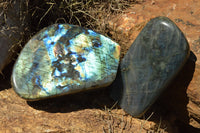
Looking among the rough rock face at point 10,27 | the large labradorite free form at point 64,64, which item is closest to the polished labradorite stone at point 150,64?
the large labradorite free form at point 64,64

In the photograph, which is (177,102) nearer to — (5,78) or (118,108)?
(118,108)

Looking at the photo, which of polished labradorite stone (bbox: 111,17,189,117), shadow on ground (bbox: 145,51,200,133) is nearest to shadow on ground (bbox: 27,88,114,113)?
polished labradorite stone (bbox: 111,17,189,117)

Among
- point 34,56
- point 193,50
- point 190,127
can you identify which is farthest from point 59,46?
point 190,127

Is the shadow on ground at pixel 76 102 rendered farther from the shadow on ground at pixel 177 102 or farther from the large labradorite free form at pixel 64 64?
the shadow on ground at pixel 177 102

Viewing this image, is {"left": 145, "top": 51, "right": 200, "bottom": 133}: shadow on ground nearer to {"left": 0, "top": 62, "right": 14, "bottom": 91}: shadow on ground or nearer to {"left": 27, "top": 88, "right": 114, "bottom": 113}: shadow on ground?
{"left": 27, "top": 88, "right": 114, "bottom": 113}: shadow on ground

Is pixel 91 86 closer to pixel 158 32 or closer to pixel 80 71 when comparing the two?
pixel 80 71
